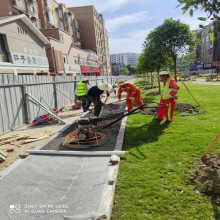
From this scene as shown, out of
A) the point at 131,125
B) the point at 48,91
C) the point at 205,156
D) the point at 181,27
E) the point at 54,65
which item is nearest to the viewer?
the point at 205,156

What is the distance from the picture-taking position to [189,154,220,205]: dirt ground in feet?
11.5

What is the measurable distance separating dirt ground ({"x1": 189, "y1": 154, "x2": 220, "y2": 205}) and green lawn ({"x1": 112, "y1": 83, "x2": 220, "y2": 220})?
12 cm

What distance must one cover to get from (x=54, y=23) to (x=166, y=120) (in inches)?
2053

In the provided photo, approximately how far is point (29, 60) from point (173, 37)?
67.9ft

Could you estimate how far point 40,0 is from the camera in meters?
46.5

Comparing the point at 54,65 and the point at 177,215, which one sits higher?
the point at 54,65

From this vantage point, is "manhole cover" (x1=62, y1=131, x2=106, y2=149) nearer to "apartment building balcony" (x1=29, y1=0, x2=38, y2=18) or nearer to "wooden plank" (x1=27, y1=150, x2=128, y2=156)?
"wooden plank" (x1=27, y1=150, x2=128, y2=156)

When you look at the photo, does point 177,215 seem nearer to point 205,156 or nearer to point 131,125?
point 205,156

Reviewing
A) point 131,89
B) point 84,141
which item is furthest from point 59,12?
point 84,141

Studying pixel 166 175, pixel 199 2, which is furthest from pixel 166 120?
pixel 199 2

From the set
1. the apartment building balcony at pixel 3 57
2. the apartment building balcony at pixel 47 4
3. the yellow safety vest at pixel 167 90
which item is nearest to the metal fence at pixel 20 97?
the yellow safety vest at pixel 167 90

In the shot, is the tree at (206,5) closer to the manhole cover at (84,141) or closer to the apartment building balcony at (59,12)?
the manhole cover at (84,141)

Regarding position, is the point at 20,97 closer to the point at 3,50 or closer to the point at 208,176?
the point at 208,176

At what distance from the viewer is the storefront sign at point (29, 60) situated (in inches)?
1050
